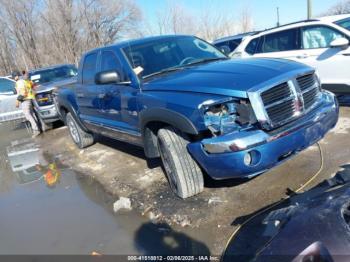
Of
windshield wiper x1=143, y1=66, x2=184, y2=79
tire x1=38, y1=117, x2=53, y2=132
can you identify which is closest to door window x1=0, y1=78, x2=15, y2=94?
tire x1=38, y1=117, x2=53, y2=132

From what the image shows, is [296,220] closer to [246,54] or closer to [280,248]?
[280,248]

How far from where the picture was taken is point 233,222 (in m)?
3.53

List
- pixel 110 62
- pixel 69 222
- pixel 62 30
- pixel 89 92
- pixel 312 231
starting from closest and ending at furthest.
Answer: pixel 312 231 → pixel 69 222 → pixel 110 62 → pixel 89 92 → pixel 62 30

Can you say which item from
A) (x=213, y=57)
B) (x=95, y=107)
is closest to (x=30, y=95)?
(x=95, y=107)

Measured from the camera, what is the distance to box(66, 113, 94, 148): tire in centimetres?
727

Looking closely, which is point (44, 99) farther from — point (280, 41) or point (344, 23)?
point (344, 23)

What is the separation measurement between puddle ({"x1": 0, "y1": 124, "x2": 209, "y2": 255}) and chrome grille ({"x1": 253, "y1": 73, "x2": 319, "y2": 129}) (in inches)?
54.3

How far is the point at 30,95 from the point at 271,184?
7799 mm

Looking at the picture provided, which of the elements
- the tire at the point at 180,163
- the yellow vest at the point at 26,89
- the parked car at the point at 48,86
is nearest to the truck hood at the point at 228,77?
the tire at the point at 180,163

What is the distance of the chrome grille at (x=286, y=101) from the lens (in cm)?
331

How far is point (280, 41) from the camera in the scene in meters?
7.39

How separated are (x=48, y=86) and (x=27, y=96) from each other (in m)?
0.68

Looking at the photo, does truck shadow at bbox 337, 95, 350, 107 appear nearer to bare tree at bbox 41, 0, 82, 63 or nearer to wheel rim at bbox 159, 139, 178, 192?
wheel rim at bbox 159, 139, 178, 192

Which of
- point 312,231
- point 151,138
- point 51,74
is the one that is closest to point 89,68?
point 151,138
